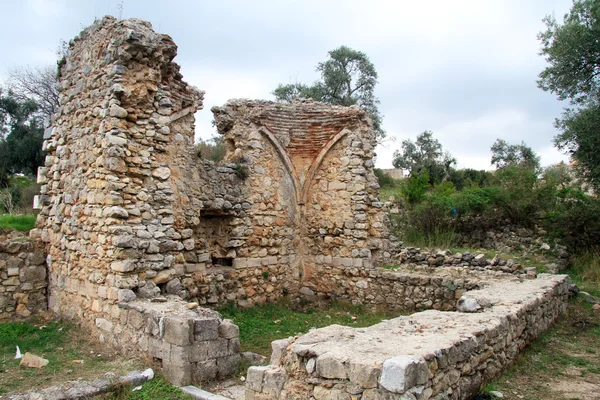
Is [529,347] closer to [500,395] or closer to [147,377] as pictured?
[500,395]

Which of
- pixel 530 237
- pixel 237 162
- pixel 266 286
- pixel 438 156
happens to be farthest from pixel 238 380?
pixel 438 156

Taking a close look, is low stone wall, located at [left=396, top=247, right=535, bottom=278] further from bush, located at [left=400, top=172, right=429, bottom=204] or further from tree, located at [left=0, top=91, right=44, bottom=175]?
tree, located at [left=0, top=91, right=44, bottom=175]

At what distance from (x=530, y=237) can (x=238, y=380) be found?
37.8 ft

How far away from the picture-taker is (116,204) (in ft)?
22.3

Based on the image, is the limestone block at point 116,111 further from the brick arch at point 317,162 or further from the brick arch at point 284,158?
the brick arch at point 317,162

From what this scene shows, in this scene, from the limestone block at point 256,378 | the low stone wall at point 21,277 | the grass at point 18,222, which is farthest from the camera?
the grass at point 18,222

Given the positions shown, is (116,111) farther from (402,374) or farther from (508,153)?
(508,153)

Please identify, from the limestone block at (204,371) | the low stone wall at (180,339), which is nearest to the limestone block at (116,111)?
the low stone wall at (180,339)

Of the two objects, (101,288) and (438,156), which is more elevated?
(438,156)

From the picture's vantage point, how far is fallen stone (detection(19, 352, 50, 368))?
577 centimetres

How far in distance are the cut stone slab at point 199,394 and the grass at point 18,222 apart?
205 inches

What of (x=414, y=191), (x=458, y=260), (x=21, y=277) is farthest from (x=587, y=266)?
(x=21, y=277)

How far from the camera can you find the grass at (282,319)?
7.77 metres

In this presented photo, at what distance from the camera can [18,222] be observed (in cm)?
879
